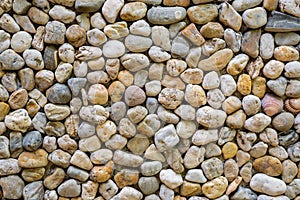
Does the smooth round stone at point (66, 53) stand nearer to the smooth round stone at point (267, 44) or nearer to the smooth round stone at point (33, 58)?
the smooth round stone at point (33, 58)

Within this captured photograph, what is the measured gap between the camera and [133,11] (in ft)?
3.18

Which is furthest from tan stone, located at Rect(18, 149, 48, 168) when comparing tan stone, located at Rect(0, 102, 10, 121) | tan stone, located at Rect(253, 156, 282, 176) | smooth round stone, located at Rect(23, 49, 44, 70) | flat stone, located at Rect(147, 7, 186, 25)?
tan stone, located at Rect(253, 156, 282, 176)

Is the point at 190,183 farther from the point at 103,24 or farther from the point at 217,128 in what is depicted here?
the point at 103,24

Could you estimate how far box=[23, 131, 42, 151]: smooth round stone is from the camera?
101 cm

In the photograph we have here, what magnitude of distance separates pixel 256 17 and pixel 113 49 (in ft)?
1.14

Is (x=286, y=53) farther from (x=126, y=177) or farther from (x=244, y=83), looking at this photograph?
(x=126, y=177)

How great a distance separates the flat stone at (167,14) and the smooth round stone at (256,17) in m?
0.15

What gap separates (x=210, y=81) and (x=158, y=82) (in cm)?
13

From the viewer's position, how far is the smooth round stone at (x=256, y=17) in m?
0.97

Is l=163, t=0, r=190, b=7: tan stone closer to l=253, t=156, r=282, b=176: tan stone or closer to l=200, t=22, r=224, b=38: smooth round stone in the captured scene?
l=200, t=22, r=224, b=38: smooth round stone

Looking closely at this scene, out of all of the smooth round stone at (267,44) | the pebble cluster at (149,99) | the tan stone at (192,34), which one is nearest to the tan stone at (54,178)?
the pebble cluster at (149,99)

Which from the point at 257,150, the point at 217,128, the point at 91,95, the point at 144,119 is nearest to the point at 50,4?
the point at 91,95

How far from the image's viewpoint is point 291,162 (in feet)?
3.38

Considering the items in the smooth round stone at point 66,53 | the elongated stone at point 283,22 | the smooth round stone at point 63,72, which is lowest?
the smooth round stone at point 63,72
